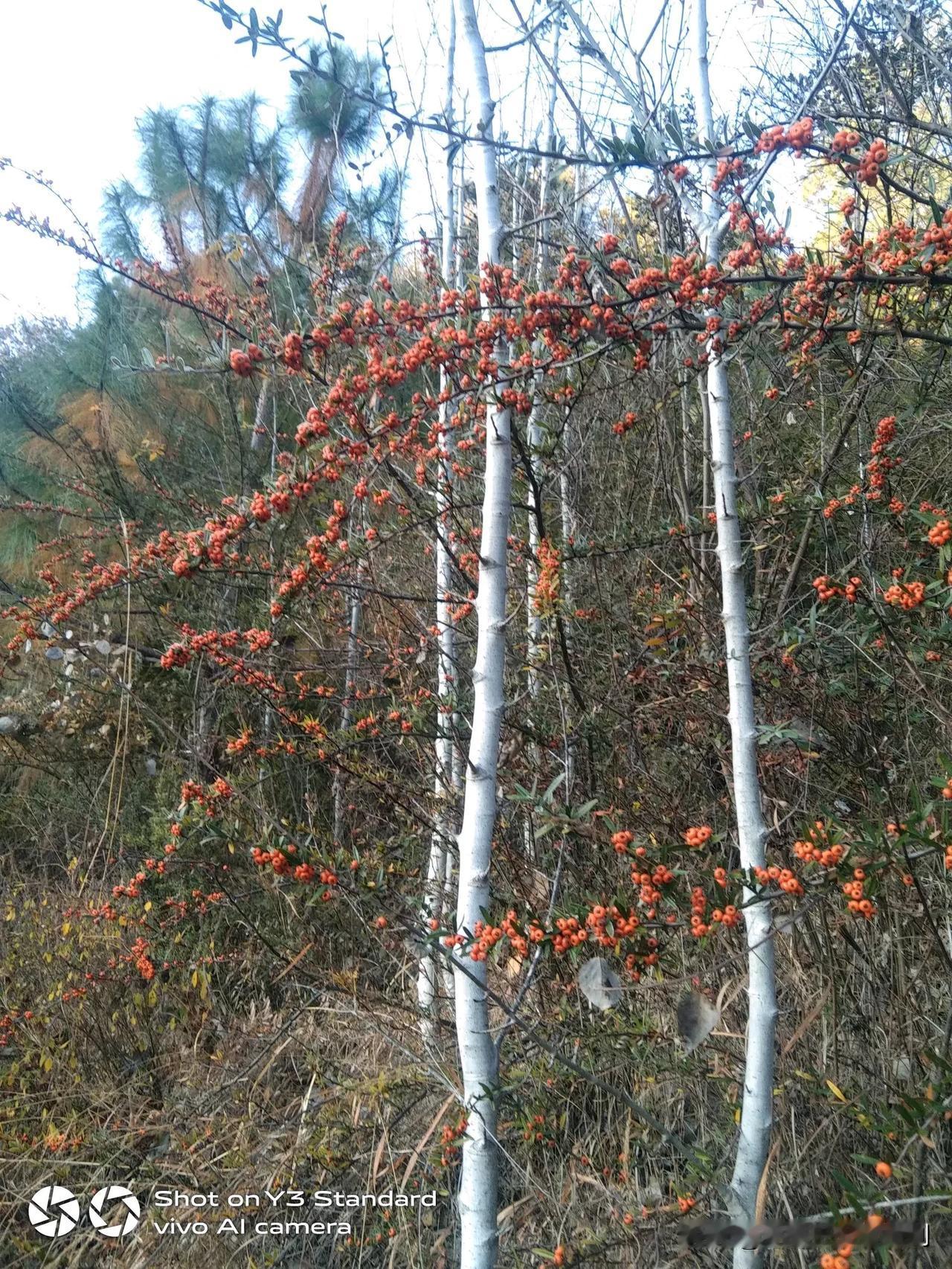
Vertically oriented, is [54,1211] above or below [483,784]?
below

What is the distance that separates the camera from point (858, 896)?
141 centimetres

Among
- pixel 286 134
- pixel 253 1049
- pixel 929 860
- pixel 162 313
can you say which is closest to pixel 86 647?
pixel 253 1049

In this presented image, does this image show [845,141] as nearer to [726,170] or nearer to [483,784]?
[726,170]

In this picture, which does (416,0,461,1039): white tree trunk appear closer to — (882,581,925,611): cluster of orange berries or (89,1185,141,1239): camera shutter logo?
(89,1185,141,1239): camera shutter logo

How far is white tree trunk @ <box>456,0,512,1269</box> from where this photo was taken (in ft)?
6.20

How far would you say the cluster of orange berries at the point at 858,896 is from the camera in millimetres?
1379

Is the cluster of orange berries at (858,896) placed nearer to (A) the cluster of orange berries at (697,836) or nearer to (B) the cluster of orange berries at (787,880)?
(B) the cluster of orange berries at (787,880)

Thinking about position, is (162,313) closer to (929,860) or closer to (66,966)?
(66,966)

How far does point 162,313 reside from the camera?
6258mm

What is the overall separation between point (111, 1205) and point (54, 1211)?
0.63ft

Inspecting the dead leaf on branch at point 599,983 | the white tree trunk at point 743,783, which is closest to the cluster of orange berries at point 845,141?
the white tree trunk at point 743,783

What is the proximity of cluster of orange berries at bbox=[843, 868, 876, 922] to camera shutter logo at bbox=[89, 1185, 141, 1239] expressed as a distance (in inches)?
100

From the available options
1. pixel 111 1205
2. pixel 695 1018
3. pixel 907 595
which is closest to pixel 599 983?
pixel 695 1018

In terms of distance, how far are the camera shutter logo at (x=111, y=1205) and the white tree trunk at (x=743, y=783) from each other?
A: 1991mm
